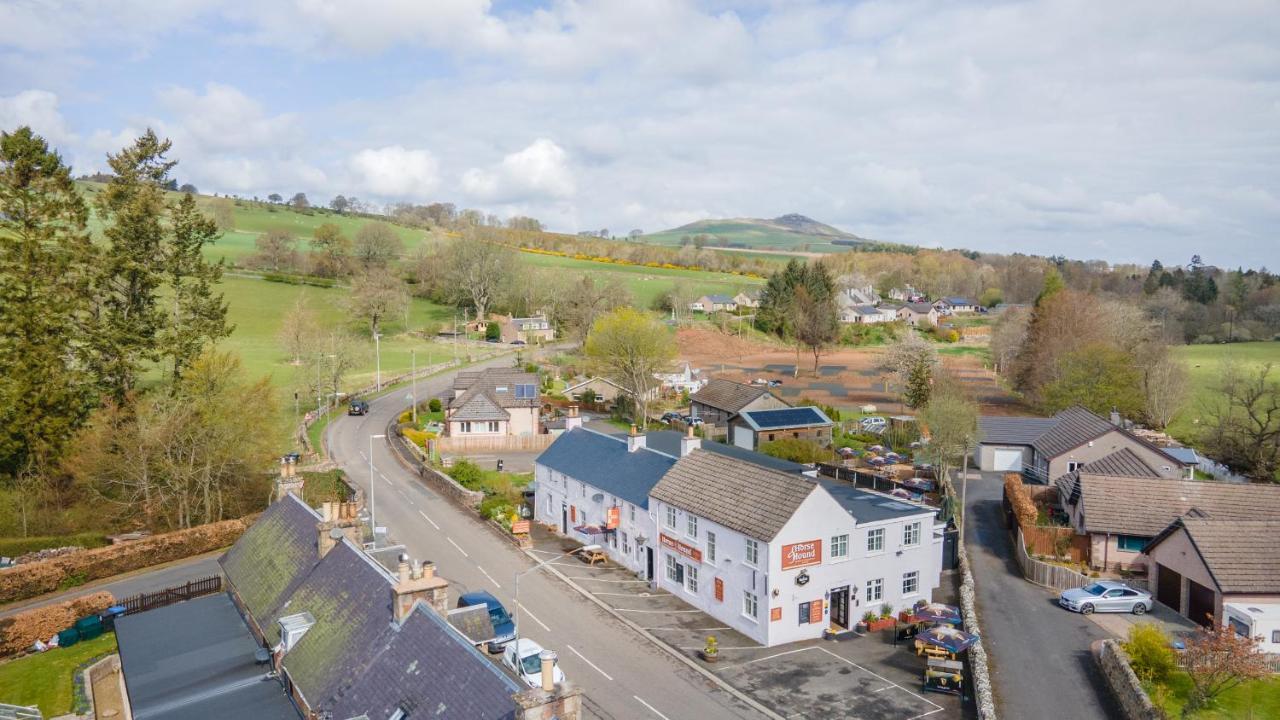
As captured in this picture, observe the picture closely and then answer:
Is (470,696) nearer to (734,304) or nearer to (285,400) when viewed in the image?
(285,400)

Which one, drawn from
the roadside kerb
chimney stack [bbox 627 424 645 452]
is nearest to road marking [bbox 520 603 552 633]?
the roadside kerb

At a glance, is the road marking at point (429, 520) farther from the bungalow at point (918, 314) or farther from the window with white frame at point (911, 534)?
the bungalow at point (918, 314)

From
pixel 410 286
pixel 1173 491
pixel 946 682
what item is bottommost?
pixel 946 682

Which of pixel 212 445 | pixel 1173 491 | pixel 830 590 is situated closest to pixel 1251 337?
pixel 1173 491

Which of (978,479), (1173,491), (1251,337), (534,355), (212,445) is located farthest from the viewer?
(1251,337)

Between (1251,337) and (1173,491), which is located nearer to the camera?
(1173,491)

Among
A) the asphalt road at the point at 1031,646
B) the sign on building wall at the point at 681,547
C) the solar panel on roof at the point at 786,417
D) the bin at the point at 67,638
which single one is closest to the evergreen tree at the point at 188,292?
the bin at the point at 67,638

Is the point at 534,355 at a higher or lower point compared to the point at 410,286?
lower
